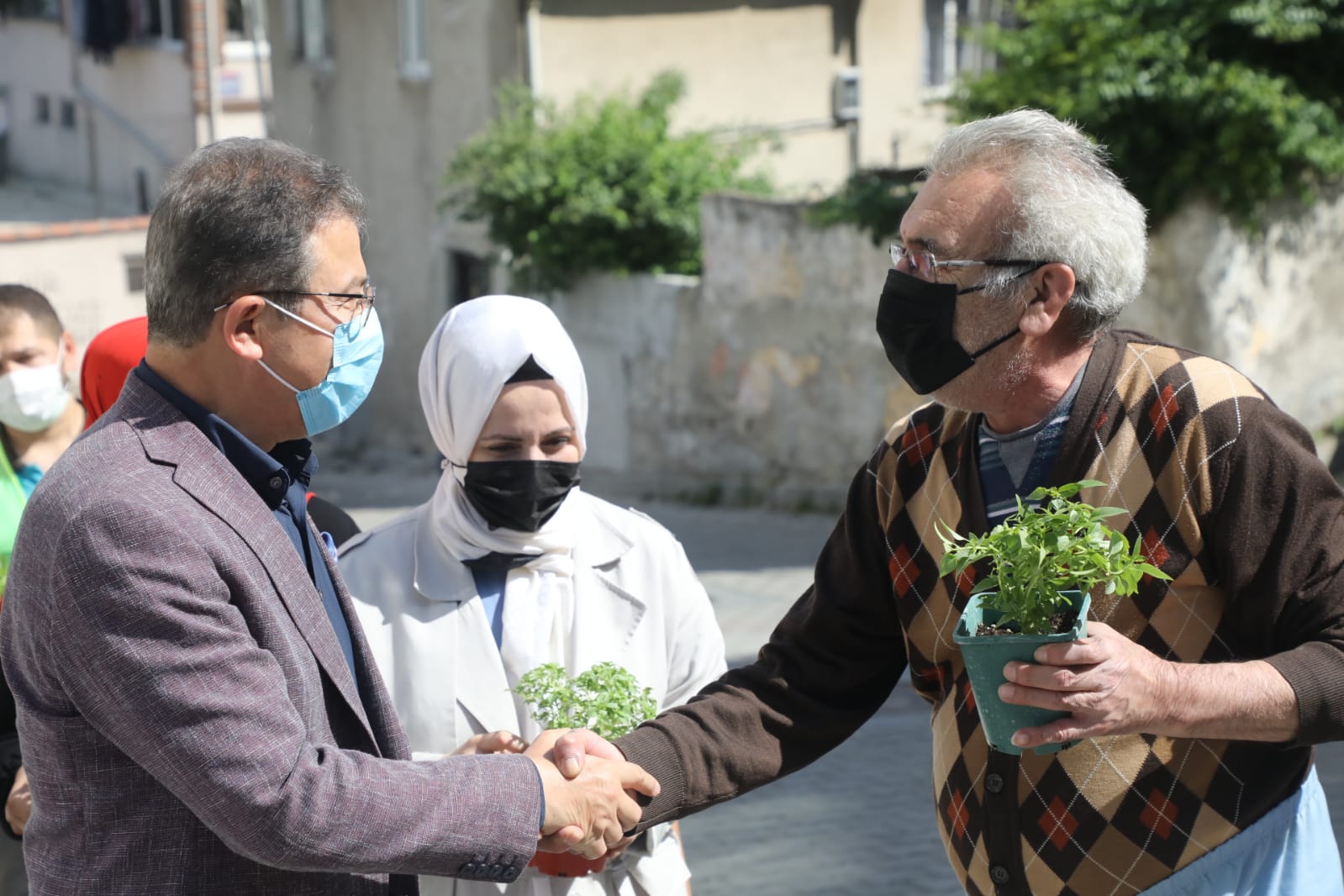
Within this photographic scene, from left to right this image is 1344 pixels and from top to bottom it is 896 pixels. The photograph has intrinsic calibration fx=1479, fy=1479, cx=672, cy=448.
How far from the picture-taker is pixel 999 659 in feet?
7.64

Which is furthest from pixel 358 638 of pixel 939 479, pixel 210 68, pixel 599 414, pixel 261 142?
pixel 210 68

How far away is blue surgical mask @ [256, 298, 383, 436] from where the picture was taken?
8.31ft

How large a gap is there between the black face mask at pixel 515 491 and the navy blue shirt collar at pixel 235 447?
0.81 m

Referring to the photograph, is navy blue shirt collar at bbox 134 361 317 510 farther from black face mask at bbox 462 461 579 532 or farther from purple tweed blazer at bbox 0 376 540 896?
black face mask at bbox 462 461 579 532

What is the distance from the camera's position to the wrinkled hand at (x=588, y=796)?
2660mm

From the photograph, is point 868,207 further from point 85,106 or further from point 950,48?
point 85,106

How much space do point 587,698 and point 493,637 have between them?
433 mm

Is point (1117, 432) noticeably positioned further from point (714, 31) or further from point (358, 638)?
point (714, 31)

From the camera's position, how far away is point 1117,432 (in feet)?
8.66

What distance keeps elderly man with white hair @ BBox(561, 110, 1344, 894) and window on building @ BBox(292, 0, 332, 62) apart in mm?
19146

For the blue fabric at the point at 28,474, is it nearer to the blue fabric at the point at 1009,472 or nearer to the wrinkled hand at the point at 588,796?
the wrinkled hand at the point at 588,796

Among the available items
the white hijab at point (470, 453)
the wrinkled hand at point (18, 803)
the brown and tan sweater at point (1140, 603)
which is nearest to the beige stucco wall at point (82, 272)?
the wrinkled hand at point (18, 803)

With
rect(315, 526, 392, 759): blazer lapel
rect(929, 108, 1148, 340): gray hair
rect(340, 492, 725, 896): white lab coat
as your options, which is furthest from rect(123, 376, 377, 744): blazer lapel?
rect(929, 108, 1148, 340): gray hair

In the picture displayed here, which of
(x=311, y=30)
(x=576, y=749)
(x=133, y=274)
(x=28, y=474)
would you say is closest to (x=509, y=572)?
(x=576, y=749)
